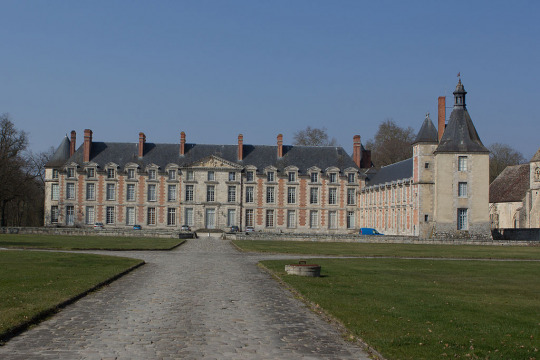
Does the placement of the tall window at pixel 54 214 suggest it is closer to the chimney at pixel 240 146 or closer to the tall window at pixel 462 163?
the chimney at pixel 240 146

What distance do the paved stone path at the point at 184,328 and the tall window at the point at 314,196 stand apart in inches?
1695

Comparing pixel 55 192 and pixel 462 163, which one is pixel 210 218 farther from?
pixel 462 163

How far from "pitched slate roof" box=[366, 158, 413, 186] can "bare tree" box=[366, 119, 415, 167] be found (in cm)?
1187

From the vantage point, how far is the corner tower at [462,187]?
145 feet

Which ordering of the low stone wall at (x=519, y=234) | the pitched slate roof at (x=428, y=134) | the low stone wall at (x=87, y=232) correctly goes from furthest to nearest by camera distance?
the pitched slate roof at (x=428, y=134), the low stone wall at (x=519, y=234), the low stone wall at (x=87, y=232)

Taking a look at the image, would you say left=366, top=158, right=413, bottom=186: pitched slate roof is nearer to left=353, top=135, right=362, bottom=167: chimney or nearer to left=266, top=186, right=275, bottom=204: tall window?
left=353, top=135, right=362, bottom=167: chimney

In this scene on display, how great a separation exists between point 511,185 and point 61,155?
40858 millimetres

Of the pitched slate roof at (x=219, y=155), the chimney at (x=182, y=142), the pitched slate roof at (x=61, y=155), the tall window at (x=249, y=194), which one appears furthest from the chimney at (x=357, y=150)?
the pitched slate roof at (x=61, y=155)

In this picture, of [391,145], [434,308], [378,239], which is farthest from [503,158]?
[434,308]

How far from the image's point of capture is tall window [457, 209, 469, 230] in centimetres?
4441

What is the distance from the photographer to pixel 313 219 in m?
56.8

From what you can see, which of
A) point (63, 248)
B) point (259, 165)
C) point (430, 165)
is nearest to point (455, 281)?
point (63, 248)

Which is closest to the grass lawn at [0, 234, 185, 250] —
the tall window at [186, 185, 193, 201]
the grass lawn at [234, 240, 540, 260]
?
the grass lawn at [234, 240, 540, 260]

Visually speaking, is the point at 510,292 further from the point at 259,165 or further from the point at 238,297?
the point at 259,165
